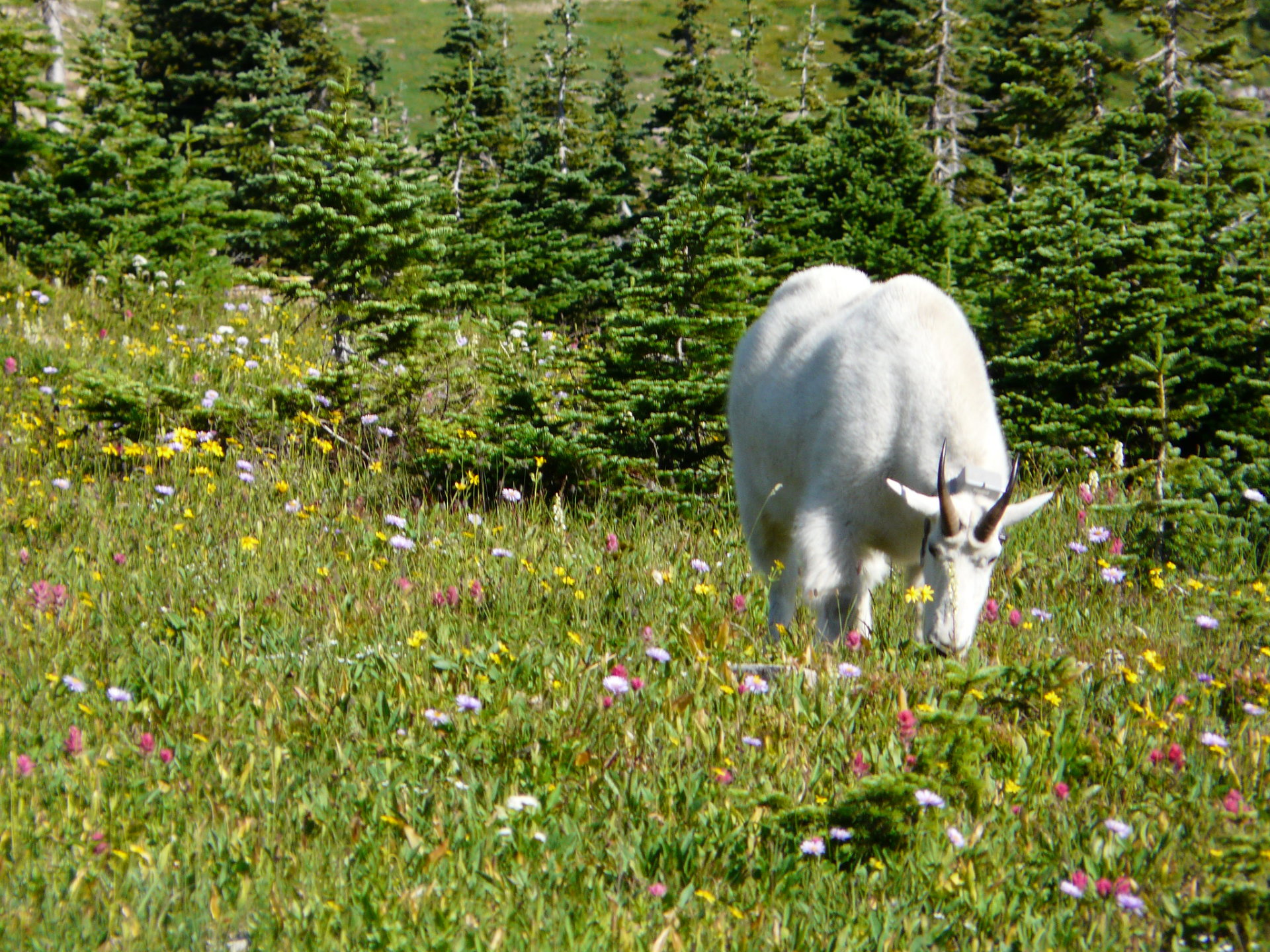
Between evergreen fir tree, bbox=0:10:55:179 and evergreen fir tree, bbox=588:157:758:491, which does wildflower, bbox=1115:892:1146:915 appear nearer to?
evergreen fir tree, bbox=588:157:758:491

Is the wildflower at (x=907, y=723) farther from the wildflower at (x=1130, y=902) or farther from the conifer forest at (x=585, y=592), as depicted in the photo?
the wildflower at (x=1130, y=902)

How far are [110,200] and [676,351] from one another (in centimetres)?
886

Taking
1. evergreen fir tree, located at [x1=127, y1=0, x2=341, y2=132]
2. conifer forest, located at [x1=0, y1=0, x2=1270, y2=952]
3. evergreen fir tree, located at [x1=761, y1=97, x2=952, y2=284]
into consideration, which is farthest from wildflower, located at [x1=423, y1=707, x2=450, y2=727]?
evergreen fir tree, located at [x1=127, y1=0, x2=341, y2=132]

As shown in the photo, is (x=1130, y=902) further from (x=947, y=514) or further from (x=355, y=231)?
(x=355, y=231)

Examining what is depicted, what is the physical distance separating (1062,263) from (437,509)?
17.7 ft

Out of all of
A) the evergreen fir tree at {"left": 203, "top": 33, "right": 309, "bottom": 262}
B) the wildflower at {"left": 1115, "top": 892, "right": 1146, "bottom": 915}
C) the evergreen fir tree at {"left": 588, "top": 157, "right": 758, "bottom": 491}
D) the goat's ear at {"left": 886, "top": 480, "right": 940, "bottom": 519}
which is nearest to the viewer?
the wildflower at {"left": 1115, "top": 892, "right": 1146, "bottom": 915}

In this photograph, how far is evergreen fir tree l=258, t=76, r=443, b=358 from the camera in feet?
24.3

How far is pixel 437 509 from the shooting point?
6.38 metres

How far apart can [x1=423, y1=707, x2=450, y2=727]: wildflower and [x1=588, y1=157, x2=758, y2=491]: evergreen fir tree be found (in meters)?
3.61

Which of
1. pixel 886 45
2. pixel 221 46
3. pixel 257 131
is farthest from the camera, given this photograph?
pixel 886 45

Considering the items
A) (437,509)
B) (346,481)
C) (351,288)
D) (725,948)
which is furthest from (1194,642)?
(351,288)

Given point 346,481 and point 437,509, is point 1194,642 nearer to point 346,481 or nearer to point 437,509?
point 437,509

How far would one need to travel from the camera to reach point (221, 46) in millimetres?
26766

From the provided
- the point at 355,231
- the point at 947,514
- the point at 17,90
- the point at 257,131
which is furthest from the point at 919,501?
the point at 257,131
